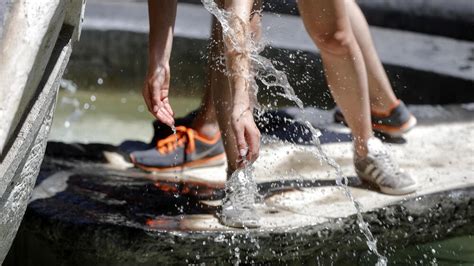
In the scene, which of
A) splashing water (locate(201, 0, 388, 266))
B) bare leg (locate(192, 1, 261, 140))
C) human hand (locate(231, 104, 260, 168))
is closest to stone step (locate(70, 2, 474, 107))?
bare leg (locate(192, 1, 261, 140))

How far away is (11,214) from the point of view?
2.29 metres

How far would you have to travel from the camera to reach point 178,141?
3.45 meters

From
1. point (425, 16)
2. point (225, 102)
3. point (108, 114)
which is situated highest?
point (225, 102)

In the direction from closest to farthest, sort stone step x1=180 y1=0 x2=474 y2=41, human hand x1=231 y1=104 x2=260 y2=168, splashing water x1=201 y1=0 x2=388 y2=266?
human hand x1=231 y1=104 x2=260 y2=168 → splashing water x1=201 y1=0 x2=388 y2=266 → stone step x1=180 y1=0 x2=474 y2=41

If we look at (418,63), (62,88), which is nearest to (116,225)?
(418,63)

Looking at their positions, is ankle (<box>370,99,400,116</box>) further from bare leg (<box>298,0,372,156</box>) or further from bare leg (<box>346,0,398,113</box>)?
bare leg (<box>298,0,372,156</box>)

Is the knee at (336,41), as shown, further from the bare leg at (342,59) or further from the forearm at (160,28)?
the forearm at (160,28)

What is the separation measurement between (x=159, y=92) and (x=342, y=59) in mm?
541

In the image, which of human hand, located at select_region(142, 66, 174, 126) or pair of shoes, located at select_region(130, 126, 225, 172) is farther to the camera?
pair of shoes, located at select_region(130, 126, 225, 172)

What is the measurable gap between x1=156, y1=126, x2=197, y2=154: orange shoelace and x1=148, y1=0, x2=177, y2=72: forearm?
0.61m

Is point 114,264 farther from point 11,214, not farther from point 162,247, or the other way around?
point 11,214

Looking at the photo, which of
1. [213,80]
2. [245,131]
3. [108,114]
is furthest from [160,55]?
[108,114]

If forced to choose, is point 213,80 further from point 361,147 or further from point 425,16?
point 425,16

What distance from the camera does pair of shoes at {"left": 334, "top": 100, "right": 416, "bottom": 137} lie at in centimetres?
357
